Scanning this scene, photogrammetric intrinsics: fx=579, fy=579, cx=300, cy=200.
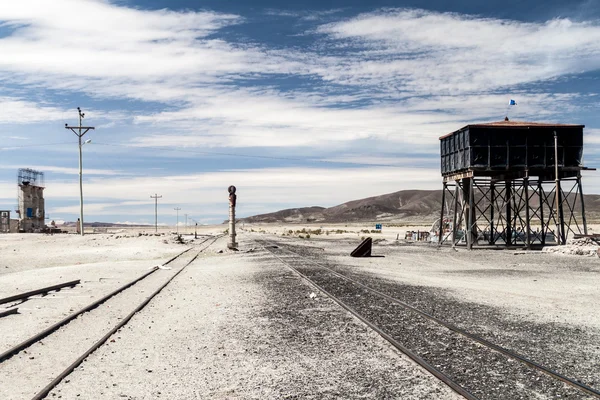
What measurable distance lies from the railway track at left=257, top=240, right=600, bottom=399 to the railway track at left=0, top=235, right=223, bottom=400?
4951 mm

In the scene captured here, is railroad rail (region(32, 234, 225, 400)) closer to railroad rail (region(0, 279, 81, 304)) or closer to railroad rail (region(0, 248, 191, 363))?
railroad rail (region(0, 248, 191, 363))

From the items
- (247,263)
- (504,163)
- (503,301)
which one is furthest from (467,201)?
(503,301)

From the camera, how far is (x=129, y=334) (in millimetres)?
10977

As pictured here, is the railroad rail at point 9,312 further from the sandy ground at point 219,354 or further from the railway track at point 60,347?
the railway track at point 60,347

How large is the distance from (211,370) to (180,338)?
99.9 inches

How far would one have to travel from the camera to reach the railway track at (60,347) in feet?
24.8

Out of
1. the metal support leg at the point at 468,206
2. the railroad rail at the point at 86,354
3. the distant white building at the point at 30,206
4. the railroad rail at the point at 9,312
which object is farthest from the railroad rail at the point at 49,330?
the distant white building at the point at 30,206

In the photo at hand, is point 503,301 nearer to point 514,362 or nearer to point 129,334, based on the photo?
point 514,362

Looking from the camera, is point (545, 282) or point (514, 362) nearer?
point (514, 362)

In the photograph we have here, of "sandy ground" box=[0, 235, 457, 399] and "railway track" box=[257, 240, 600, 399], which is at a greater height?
"railway track" box=[257, 240, 600, 399]

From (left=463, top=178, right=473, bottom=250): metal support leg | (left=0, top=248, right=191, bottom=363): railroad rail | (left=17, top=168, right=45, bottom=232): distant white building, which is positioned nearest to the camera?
(left=0, top=248, right=191, bottom=363): railroad rail

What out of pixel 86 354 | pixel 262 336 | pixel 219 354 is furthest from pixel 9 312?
pixel 219 354

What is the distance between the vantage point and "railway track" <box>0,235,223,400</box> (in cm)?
756

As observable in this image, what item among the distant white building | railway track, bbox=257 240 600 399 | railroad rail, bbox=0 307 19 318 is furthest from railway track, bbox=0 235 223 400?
the distant white building
